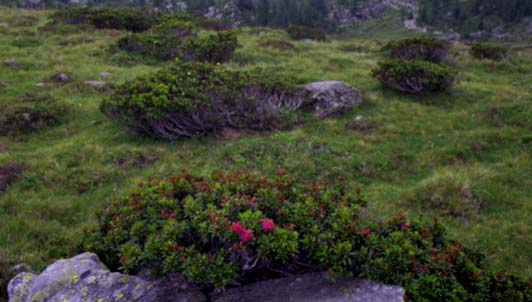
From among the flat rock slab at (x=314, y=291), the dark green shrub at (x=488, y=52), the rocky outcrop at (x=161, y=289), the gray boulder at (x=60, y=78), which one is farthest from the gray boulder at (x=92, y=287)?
the dark green shrub at (x=488, y=52)

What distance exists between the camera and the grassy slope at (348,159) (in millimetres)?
8203

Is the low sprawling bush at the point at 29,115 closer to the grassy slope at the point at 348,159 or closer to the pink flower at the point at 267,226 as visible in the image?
the grassy slope at the point at 348,159

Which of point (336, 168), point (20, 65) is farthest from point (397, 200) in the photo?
point (20, 65)

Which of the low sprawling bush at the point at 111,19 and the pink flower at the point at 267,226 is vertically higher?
the low sprawling bush at the point at 111,19

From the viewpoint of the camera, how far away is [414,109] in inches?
567

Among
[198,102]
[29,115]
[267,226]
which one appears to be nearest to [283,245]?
[267,226]

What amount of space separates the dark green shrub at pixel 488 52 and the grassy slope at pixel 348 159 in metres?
7.72

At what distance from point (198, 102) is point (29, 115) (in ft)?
19.1

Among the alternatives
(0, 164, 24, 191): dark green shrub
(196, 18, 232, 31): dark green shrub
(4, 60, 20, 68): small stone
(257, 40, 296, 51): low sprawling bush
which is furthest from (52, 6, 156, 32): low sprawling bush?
(0, 164, 24, 191): dark green shrub

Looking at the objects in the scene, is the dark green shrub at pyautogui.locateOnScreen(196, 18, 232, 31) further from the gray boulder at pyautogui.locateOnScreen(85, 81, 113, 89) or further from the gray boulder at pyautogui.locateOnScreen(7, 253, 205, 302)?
the gray boulder at pyautogui.locateOnScreen(7, 253, 205, 302)

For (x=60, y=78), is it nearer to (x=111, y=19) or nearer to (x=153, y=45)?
(x=153, y=45)

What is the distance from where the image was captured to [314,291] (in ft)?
14.1

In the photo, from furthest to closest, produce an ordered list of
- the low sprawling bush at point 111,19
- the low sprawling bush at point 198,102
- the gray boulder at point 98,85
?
the low sprawling bush at point 111,19, the gray boulder at point 98,85, the low sprawling bush at point 198,102

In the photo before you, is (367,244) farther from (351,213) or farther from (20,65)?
(20,65)
